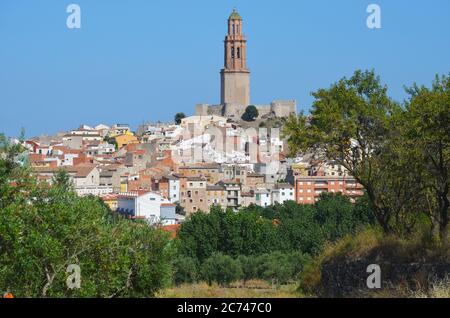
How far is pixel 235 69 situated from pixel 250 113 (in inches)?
462

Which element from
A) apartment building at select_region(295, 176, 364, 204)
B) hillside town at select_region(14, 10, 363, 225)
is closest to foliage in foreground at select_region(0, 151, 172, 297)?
hillside town at select_region(14, 10, 363, 225)

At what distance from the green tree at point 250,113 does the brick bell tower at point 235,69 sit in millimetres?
8147

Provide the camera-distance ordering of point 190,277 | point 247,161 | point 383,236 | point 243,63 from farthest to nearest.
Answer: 1. point 243,63
2. point 247,161
3. point 190,277
4. point 383,236

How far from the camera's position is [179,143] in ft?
350

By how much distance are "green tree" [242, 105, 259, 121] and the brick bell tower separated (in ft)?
26.7

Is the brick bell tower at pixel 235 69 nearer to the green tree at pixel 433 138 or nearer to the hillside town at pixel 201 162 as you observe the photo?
the hillside town at pixel 201 162

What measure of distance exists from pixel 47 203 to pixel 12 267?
10.4 feet

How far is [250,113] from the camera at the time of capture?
12662 cm

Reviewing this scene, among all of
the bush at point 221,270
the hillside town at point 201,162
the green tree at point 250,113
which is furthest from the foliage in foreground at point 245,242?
the green tree at point 250,113

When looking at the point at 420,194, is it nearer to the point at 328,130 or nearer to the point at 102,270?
the point at 328,130

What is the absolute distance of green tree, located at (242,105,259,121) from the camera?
126625 mm

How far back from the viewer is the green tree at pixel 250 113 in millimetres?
126625

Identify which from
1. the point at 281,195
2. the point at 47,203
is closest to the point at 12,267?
the point at 47,203

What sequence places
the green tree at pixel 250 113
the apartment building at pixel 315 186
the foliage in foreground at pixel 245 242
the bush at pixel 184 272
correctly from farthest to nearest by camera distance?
the green tree at pixel 250 113 < the apartment building at pixel 315 186 < the foliage in foreground at pixel 245 242 < the bush at pixel 184 272
